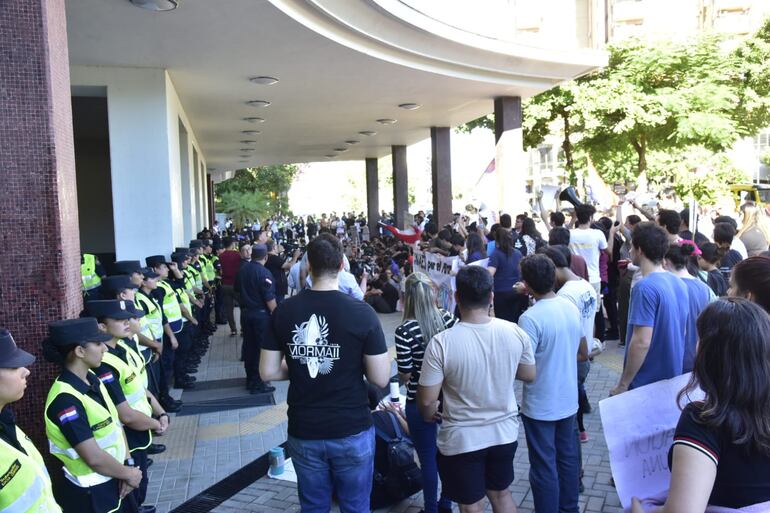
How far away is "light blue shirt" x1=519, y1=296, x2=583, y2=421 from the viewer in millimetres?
3848

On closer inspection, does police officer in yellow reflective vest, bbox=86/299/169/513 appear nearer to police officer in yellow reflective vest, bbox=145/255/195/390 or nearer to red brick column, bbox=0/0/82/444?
red brick column, bbox=0/0/82/444

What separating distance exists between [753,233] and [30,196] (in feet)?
25.4

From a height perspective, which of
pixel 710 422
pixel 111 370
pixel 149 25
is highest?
pixel 149 25

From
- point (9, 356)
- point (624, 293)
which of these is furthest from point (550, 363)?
point (624, 293)

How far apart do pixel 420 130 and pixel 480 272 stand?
18035 millimetres

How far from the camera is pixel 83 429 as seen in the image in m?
3.27

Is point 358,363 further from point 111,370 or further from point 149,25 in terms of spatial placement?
point 149,25

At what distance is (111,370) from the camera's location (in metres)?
4.04

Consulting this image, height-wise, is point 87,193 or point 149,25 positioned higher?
point 149,25

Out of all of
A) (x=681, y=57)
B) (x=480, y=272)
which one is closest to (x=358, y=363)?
(x=480, y=272)

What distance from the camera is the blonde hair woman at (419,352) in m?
4.06

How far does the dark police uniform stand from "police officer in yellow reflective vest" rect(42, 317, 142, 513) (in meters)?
4.33

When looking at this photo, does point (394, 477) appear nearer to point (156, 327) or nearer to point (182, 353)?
point (156, 327)

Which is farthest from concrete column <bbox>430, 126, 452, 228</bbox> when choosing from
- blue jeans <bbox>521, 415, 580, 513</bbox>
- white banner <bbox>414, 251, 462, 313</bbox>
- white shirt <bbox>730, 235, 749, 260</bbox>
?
blue jeans <bbox>521, 415, 580, 513</bbox>
